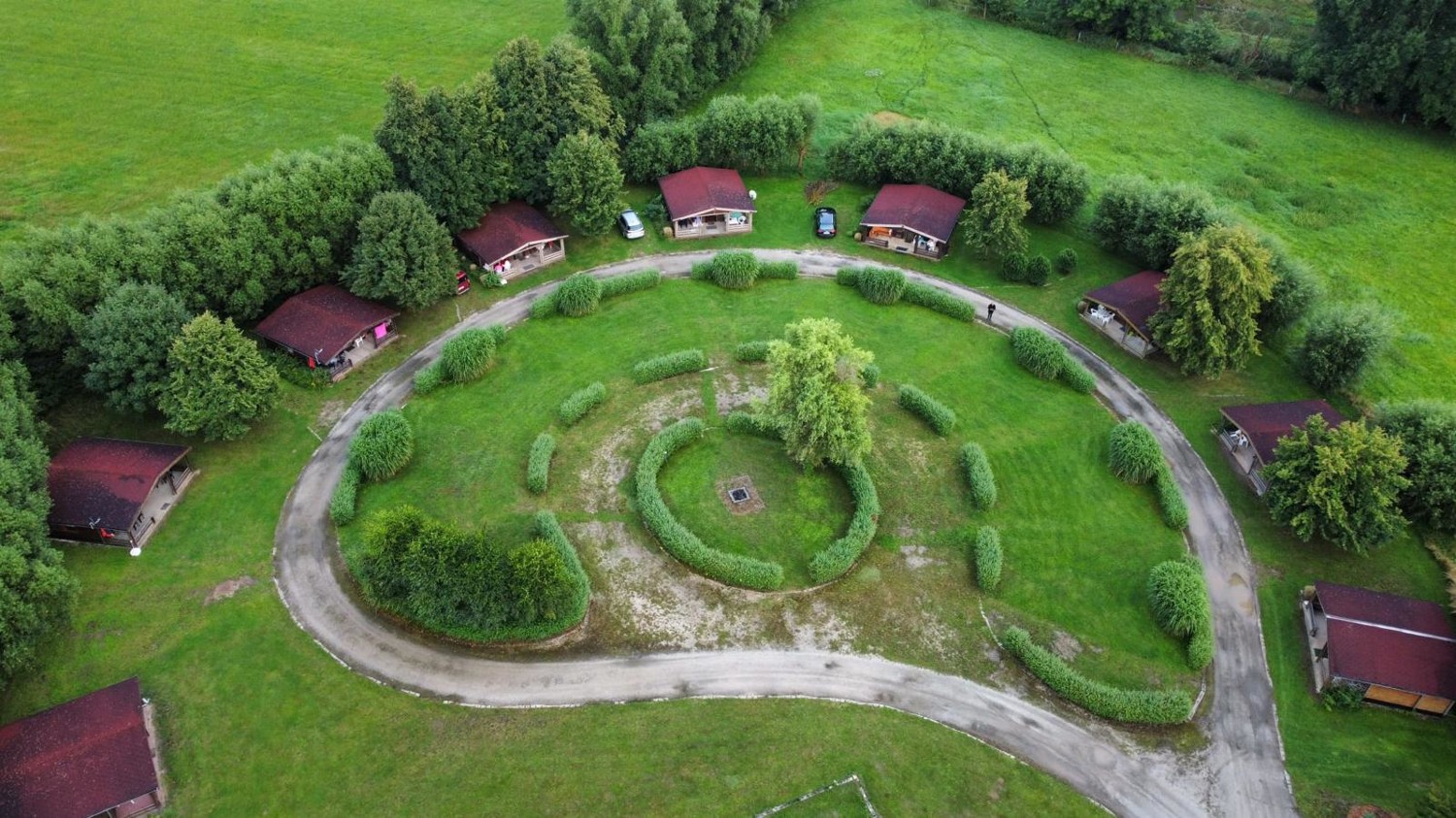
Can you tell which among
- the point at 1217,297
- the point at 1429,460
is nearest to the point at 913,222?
the point at 1217,297

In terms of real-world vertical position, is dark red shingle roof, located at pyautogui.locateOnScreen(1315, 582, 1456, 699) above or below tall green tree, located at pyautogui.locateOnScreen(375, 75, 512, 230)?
below

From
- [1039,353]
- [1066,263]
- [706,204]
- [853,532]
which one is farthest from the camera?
[706,204]

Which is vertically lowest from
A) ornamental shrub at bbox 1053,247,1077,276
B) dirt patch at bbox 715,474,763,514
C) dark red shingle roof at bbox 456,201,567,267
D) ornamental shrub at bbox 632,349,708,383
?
dirt patch at bbox 715,474,763,514

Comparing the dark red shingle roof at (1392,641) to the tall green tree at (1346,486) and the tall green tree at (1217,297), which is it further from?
the tall green tree at (1217,297)

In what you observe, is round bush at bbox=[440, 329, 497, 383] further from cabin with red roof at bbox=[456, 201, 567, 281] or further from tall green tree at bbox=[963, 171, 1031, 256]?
tall green tree at bbox=[963, 171, 1031, 256]

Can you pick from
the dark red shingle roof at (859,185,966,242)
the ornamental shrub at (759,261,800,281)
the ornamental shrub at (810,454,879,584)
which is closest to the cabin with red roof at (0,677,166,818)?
the ornamental shrub at (810,454,879,584)

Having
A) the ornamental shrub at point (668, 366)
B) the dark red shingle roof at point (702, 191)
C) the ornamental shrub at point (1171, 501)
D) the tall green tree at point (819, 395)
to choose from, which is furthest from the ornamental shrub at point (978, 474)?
the dark red shingle roof at point (702, 191)

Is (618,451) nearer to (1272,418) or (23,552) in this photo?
(23,552)
